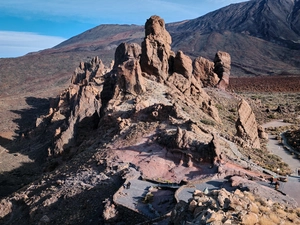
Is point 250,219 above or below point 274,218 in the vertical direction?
above

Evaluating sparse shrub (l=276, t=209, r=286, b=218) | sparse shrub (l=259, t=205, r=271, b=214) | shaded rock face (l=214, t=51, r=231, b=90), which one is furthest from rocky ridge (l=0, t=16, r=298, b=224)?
shaded rock face (l=214, t=51, r=231, b=90)

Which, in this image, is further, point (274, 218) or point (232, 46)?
point (232, 46)

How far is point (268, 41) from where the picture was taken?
124 metres

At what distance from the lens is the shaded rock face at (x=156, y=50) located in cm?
2752

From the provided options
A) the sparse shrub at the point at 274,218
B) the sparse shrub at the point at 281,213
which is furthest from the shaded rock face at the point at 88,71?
the sparse shrub at the point at 274,218

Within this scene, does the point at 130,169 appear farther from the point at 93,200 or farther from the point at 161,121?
the point at 161,121

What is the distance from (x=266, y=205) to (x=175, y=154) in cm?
605

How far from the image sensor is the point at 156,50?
28.8m

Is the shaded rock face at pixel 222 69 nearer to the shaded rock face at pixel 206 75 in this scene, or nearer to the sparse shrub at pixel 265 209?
the shaded rock face at pixel 206 75

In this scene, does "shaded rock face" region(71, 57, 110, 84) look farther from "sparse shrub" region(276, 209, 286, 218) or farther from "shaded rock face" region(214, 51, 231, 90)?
"sparse shrub" region(276, 209, 286, 218)

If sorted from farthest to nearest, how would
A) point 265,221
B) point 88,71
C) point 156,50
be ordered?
Answer: point 88,71
point 156,50
point 265,221

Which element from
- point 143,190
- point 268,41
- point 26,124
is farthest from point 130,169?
point 268,41

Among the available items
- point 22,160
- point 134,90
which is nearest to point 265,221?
point 134,90

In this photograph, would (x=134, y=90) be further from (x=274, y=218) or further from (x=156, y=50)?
(x=274, y=218)
